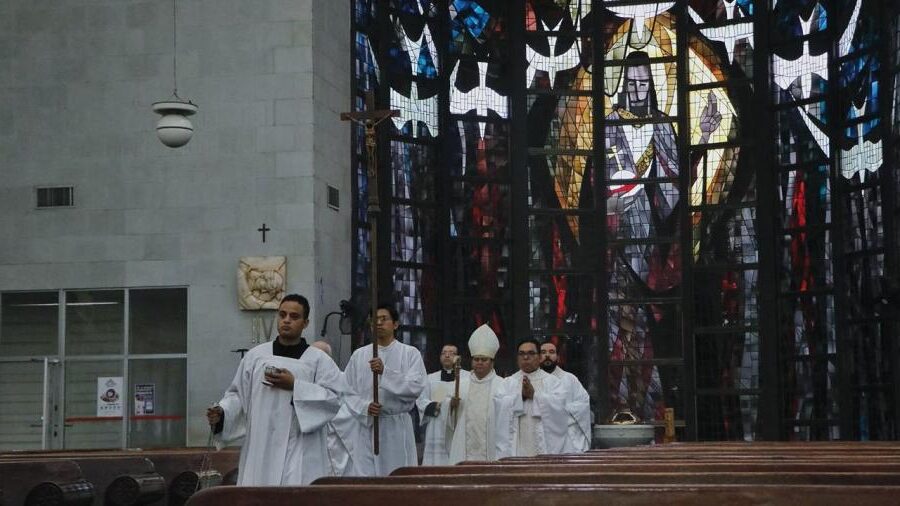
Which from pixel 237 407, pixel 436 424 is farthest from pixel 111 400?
pixel 237 407

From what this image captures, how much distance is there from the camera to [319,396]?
320 inches

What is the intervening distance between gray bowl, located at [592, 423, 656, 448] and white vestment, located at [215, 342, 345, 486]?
6.60 metres

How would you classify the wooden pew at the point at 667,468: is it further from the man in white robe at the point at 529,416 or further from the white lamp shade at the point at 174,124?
the white lamp shade at the point at 174,124

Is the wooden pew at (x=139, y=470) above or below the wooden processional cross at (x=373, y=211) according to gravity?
below

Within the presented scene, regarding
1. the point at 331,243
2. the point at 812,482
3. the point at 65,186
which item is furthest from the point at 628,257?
the point at 812,482

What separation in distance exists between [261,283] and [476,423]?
3.80 meters

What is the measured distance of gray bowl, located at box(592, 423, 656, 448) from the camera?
567 inches

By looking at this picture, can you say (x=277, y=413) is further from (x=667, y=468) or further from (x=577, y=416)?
(x=577, y=416)

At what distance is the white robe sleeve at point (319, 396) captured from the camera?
26.5 feet

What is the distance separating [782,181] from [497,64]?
3.93 m

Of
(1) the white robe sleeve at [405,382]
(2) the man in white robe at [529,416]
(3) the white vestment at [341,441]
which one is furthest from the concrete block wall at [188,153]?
(3) the white vestment at [341,441]

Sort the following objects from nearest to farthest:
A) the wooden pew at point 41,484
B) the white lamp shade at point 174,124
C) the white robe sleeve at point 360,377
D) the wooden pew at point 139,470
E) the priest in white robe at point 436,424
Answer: the wooden pew at point 41,484 → the white robe sleeve at point 360,377 → the wooden pew at point 139,470 → the priest in white robe at point 436,424 → the white lamp shade at point 174,124

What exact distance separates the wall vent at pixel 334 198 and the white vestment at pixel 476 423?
3.89m

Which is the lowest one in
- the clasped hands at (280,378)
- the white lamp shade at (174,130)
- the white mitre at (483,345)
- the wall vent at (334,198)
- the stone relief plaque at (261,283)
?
the clasped hands at (280,378)
